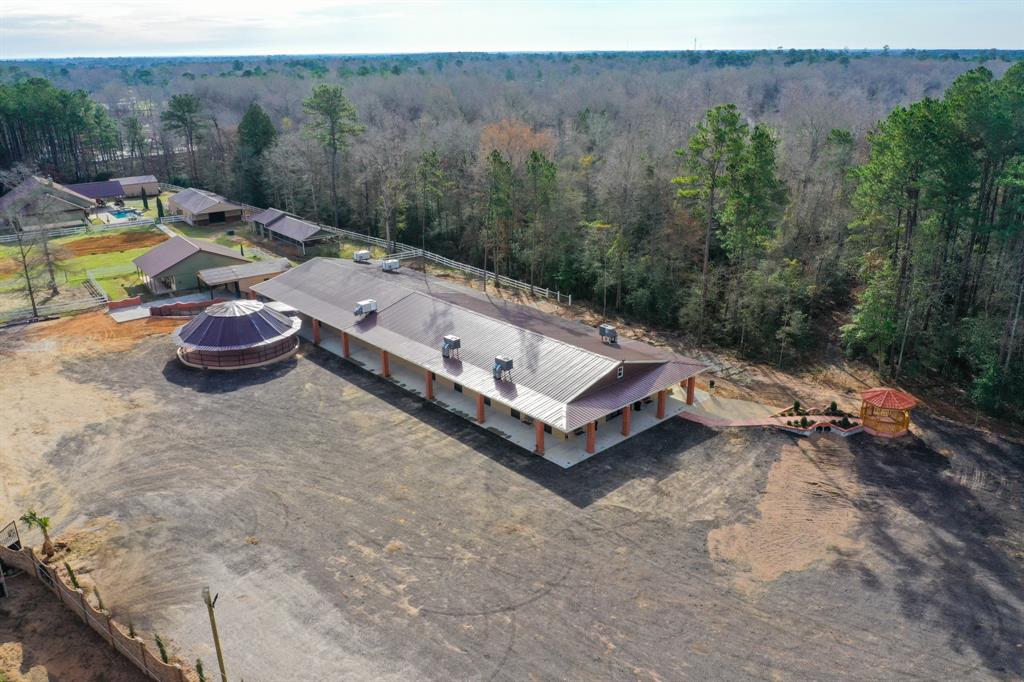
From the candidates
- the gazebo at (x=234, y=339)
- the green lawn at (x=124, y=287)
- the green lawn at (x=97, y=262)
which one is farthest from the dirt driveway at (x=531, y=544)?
the green lawn at (x=97, y=262)

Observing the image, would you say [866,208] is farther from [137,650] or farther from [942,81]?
[942,81]

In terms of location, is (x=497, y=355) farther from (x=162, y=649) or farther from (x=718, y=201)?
(x=718, y=201)

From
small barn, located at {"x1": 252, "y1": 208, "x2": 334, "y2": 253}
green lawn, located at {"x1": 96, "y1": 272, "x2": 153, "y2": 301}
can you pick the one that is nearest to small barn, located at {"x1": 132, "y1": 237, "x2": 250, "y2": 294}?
green lawn, located at {"x1": 96, "y1": 272, "x2": 153, "y2": 301}

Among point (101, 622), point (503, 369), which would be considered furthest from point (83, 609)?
point (503, 369)

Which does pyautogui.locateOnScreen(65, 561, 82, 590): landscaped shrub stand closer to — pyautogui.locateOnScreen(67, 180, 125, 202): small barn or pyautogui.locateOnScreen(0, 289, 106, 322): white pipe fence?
pyautogui.locateOnScreen(0, 289, 106, 322): white pipe fence

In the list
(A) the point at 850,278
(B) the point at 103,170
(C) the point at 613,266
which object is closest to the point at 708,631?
(C) the point at 613,266

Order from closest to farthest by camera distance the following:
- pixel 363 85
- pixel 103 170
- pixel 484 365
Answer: pixel 484 365
pixel 103 170
pixel 363 85
